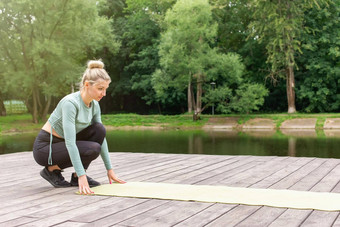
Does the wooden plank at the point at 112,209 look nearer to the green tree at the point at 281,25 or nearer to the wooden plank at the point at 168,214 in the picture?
the wooden plank at the point at 168,214

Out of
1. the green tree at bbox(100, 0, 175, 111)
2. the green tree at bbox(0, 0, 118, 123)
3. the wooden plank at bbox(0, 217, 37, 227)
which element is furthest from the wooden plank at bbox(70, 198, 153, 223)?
the green tree at bbox(100, 0, 175, 111)

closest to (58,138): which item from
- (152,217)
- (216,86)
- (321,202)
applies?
(152,217)

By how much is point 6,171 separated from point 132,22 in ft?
87.8

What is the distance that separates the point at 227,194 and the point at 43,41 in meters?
21.9

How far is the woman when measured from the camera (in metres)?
3.45

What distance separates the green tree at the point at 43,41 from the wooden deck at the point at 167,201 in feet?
58.8

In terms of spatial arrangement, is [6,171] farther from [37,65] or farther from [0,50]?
[0,50]

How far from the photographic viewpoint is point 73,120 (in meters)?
3.52

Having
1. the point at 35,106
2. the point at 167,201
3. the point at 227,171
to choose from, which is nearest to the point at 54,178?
the point at 167,201

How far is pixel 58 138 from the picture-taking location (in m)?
3.80

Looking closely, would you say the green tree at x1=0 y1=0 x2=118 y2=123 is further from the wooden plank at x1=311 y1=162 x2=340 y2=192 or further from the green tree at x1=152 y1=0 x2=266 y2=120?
the wooden plank at x1=311 y1=162 x2=340 y2=192

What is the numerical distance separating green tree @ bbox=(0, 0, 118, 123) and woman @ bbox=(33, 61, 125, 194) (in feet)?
64.4

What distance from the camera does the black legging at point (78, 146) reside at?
3680 millimetres

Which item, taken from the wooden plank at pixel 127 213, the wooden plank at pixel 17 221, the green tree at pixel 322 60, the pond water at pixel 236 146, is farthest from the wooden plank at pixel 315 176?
the green tree at pixel 322 60
